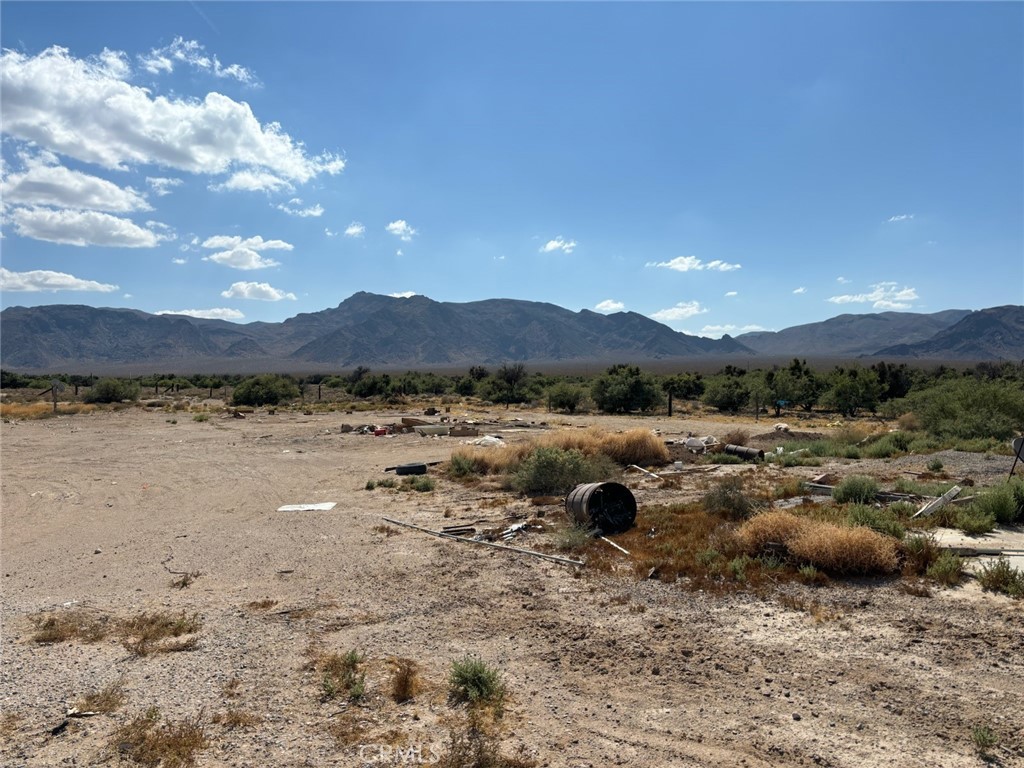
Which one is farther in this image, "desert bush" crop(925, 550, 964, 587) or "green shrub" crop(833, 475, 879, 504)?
"green shrub" crop(833, 475, 879, 504)

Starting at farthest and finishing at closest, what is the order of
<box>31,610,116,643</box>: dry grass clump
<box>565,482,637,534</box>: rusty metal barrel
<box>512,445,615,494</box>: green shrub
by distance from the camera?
<box>512,445,615,494</box>: green shrub → <box>565,482,637,534</box>: rusty metal barrel → <box>31,610,116,643</box>: dry grass clump

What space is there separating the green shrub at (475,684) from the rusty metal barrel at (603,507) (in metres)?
5.54

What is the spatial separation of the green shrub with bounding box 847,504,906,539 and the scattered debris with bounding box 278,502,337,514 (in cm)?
1051

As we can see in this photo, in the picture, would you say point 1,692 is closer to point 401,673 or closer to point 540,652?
point 401,673

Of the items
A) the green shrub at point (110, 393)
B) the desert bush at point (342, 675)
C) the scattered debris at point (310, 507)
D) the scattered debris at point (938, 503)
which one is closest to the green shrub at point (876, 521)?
the scattered debris at point (938, 503)

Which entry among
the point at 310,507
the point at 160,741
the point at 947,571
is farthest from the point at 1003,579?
the point at 310,507

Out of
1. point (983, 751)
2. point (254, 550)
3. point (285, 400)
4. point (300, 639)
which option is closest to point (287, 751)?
point (300, 639)

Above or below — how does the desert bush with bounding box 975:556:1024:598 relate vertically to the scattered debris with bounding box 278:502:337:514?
above

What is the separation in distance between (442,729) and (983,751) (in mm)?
4109

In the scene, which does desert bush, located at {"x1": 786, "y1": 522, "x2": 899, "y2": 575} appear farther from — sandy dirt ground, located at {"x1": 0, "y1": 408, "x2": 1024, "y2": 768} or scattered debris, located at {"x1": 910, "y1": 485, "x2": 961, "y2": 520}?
scattered debris, located at {"x1": 910, "y1": 485, "x2": 961, "y2": 520}

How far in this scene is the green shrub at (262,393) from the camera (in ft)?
170

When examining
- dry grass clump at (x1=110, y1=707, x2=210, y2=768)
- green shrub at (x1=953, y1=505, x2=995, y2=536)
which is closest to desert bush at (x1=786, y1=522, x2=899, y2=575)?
green shrub at (x1=953, y1=505, x2=995, y2=536)

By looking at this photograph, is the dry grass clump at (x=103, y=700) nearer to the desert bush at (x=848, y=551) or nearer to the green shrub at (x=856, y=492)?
the desert bush at (x=848, y=551)

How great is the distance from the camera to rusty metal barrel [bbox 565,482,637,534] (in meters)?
11.6
